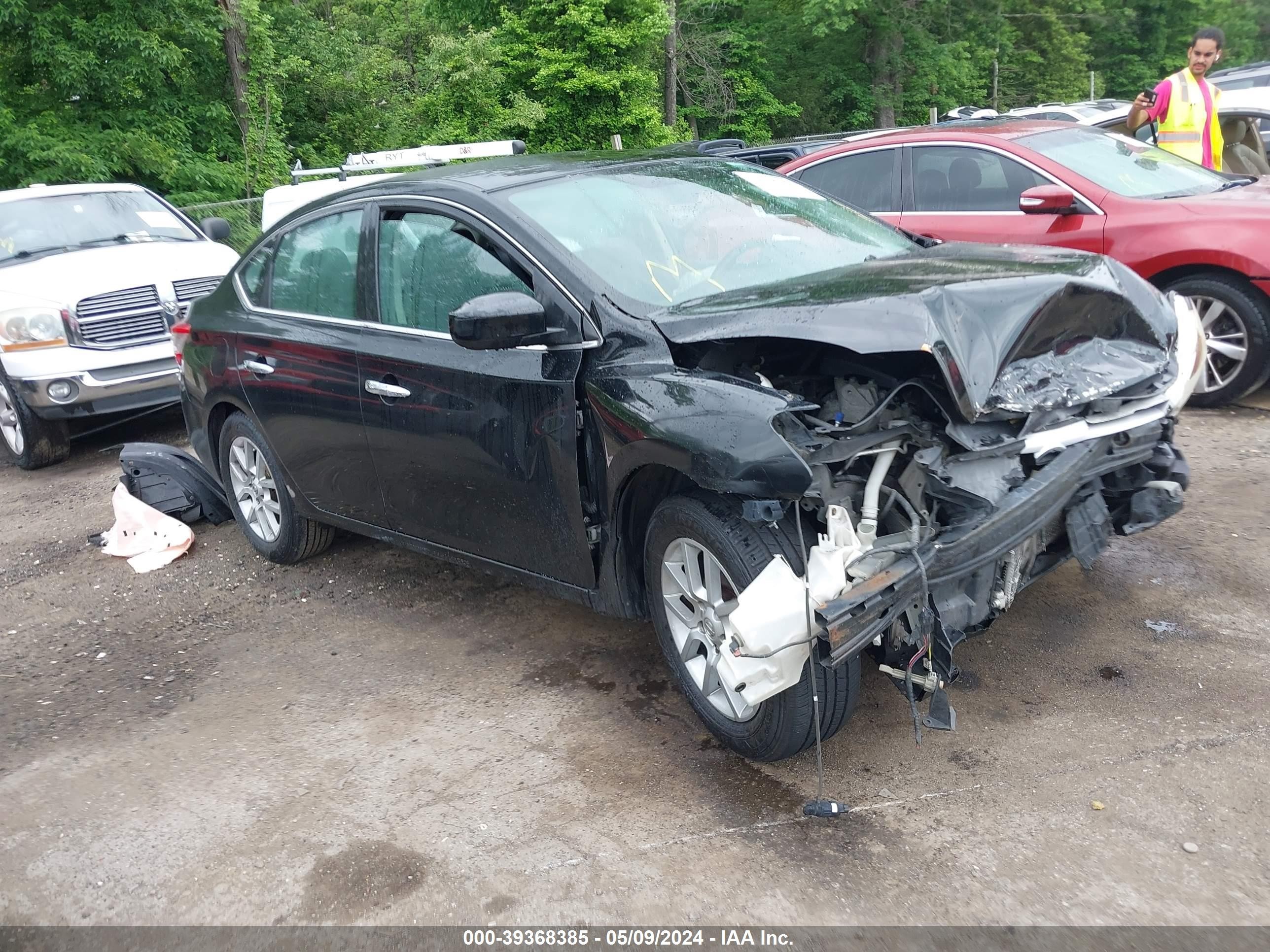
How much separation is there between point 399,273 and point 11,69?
14.9 metres

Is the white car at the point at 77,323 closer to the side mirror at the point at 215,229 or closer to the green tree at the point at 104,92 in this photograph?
the side mirror at the point at 215,229

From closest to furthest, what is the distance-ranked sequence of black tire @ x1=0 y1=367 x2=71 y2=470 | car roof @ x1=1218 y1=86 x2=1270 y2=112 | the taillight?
the taillight < black tire @ x1=0 y1=367 x2=71 y2=470 < car roof @ x1=1218 y1=86 x2=1270 y2=112

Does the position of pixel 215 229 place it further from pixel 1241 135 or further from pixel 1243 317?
pixel 1241 135

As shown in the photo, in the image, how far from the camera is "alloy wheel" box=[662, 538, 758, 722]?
131 inches

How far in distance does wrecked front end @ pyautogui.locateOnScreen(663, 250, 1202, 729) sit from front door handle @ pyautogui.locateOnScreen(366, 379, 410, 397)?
4.04 feet

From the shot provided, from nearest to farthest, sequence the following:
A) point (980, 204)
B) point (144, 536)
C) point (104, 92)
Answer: point (144, 536) < point (980, 204) < point (104, 92)

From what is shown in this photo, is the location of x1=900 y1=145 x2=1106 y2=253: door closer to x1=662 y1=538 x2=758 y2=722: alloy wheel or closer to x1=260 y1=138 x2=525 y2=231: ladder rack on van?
x1=662 y1=538 x2=758 y2=722: alloy wheel

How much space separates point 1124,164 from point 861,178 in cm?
167

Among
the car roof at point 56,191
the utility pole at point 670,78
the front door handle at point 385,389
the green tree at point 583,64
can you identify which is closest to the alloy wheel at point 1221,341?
the front door handle at point 385,389

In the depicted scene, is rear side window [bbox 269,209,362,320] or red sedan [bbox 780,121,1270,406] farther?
red sedan [bbox 780,121,1270,406]

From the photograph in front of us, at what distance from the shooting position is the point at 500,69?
24.3 meters

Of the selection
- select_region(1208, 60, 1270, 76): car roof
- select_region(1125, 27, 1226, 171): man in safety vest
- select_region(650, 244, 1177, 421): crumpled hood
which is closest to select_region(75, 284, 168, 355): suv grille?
select_region(650, 244, 1177, 421): crumpled hood

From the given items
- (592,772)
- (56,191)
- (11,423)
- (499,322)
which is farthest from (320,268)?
(56,191)

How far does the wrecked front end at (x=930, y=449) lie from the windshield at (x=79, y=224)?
688 cm
